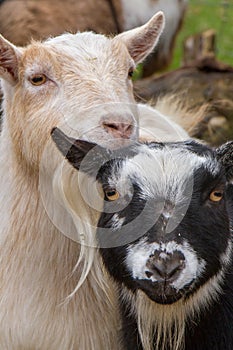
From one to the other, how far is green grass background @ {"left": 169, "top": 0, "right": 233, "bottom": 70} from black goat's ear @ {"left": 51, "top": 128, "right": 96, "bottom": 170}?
7585mm

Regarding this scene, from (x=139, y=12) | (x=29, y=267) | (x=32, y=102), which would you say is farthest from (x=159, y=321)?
(x=139, y=12)

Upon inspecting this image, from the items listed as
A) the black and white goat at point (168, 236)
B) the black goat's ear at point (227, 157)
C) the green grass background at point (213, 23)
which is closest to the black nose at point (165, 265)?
the black and white goat at point (168, 236)

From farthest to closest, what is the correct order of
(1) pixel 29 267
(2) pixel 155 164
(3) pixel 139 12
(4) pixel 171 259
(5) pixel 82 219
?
(3) pixel 139 12
(1) pixel 29 267
(5) pixel 82 219
(2) pixel 155 164
(4) pixel 171 259

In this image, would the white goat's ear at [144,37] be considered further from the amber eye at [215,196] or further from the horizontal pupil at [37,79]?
the amber eye at [215,196]

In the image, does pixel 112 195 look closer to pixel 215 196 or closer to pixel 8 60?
pixel 215 196

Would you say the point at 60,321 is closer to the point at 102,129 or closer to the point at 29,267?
the point at 29,267

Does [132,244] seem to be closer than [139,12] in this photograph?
Yes

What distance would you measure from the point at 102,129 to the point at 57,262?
2.93 feet

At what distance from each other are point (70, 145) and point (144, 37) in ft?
3.69

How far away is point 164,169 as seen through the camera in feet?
13.9

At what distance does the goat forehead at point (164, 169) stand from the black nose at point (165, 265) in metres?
0.32

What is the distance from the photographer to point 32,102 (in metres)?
4.66

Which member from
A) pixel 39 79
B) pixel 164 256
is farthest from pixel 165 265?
pixel 39 79

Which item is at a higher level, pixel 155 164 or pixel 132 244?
pixel 155 164
